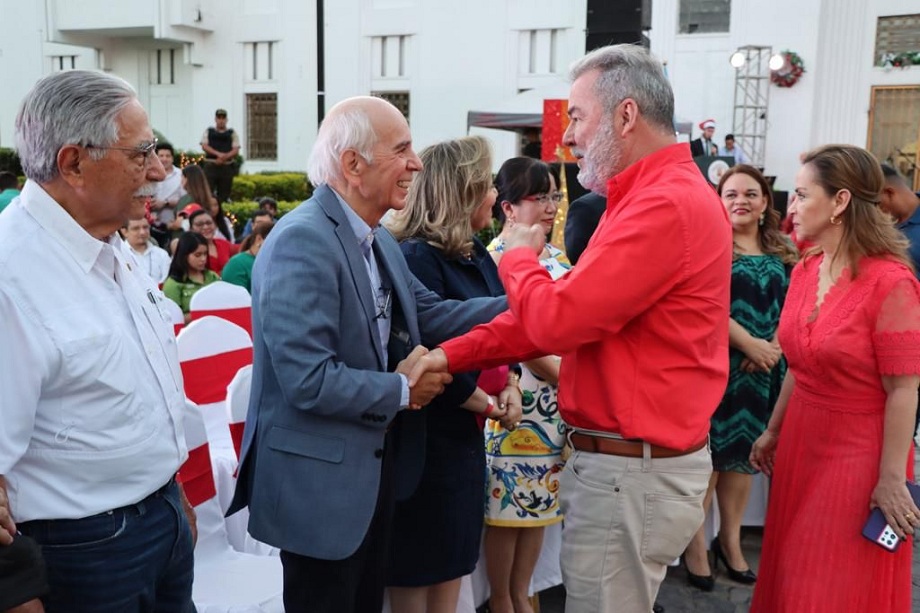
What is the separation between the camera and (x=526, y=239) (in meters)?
2.20

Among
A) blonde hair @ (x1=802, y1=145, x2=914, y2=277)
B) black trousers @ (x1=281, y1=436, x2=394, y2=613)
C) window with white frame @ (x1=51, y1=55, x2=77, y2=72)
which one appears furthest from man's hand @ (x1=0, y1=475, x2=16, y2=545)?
window with white frame @ (x1=51, y1=55, x2=77, y2=72)

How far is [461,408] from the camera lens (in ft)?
9.00

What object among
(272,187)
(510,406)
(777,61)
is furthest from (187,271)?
(777,61)

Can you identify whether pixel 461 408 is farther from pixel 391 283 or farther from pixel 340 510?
pixel 340 510

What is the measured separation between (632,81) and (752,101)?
1948cm

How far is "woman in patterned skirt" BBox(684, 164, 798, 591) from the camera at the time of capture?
3.94 m

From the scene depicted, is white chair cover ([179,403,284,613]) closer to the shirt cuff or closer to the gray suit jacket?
the gray suit jacket

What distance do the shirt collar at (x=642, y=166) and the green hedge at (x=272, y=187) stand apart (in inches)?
678

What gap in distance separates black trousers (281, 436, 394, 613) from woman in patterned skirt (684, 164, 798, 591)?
2204mm

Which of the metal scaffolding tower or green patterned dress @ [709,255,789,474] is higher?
the metal scaffolding tower

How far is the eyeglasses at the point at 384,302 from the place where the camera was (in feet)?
7.48

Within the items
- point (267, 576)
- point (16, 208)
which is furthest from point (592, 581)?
point (16, 208)

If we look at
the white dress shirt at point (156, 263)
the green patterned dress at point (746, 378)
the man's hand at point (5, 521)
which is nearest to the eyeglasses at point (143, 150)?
the man's hand at point (5, 521)

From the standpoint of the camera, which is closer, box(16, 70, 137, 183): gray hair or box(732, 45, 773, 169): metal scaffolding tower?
box(16, 70, 137, 183): gray hair
